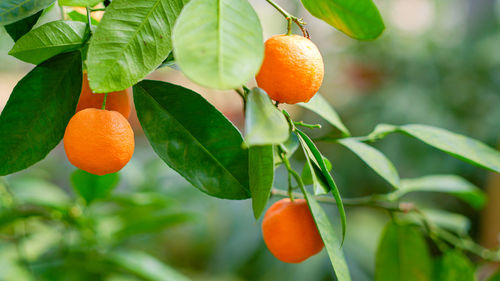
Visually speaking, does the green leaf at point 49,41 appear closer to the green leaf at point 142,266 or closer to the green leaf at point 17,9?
the green leaf at point 17,9

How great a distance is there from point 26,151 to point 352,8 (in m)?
0.25

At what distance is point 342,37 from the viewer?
279 centimetres

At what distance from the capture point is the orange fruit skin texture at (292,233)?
0.35 meters

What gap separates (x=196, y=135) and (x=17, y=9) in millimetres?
143

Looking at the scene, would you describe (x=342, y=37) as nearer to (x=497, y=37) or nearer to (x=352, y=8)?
(x=497, y=37)

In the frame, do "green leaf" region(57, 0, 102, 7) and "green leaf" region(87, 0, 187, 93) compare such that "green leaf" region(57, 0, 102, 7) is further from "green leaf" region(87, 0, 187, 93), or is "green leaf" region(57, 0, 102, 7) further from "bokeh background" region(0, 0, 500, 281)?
"bokeh background" region(0, 0, 500, 281)

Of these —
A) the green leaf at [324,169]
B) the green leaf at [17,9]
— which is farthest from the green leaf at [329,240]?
the green leaf at [17,9]

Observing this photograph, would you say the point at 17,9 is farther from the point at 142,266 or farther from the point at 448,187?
the point at 448,187

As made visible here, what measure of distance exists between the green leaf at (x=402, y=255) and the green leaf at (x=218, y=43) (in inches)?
16.4

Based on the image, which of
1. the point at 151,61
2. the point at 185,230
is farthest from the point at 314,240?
the point at 185,230

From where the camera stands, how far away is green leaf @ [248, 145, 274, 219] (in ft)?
0.89

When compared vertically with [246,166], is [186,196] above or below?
below

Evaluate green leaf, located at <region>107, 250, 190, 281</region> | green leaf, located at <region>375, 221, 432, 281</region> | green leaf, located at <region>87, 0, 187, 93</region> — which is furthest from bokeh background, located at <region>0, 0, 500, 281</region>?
green leaf, located at <region>87, 0, 187, 93</region>

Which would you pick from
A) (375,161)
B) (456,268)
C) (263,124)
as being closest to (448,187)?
(456,268)
